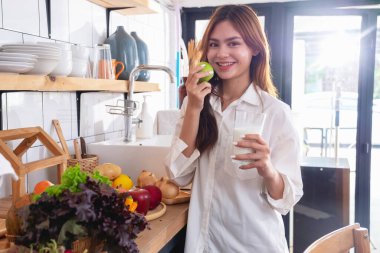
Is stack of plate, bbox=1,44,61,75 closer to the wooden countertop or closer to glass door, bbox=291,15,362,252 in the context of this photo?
the wooden countertop

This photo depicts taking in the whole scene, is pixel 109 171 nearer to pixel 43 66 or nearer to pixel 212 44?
pixel 43 66

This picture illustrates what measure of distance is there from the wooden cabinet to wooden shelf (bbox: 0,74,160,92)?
4.90ft

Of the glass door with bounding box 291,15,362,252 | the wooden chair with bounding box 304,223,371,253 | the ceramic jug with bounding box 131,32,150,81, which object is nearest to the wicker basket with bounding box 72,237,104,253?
the wooden chair with bounding box 304,223,371,253

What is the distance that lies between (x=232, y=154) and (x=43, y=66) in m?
0.70

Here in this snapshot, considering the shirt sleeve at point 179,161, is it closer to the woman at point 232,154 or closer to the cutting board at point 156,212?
the woman at point 232,154

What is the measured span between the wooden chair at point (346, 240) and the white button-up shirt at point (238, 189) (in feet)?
0.99

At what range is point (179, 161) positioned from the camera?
1407 mm

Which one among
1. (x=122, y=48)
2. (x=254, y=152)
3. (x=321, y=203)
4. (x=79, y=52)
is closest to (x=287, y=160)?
(x=254, y=152)

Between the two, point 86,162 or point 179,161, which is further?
point 86,162

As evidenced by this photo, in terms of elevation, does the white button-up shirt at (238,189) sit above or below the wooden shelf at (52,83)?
below

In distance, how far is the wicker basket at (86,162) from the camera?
5.58 ft

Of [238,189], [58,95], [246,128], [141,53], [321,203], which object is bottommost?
[321,203]

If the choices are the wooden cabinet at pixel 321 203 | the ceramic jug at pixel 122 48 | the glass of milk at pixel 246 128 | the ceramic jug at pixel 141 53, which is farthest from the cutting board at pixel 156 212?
the wooden cabinet at pixel 321 203

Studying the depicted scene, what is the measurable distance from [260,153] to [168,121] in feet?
5.65
